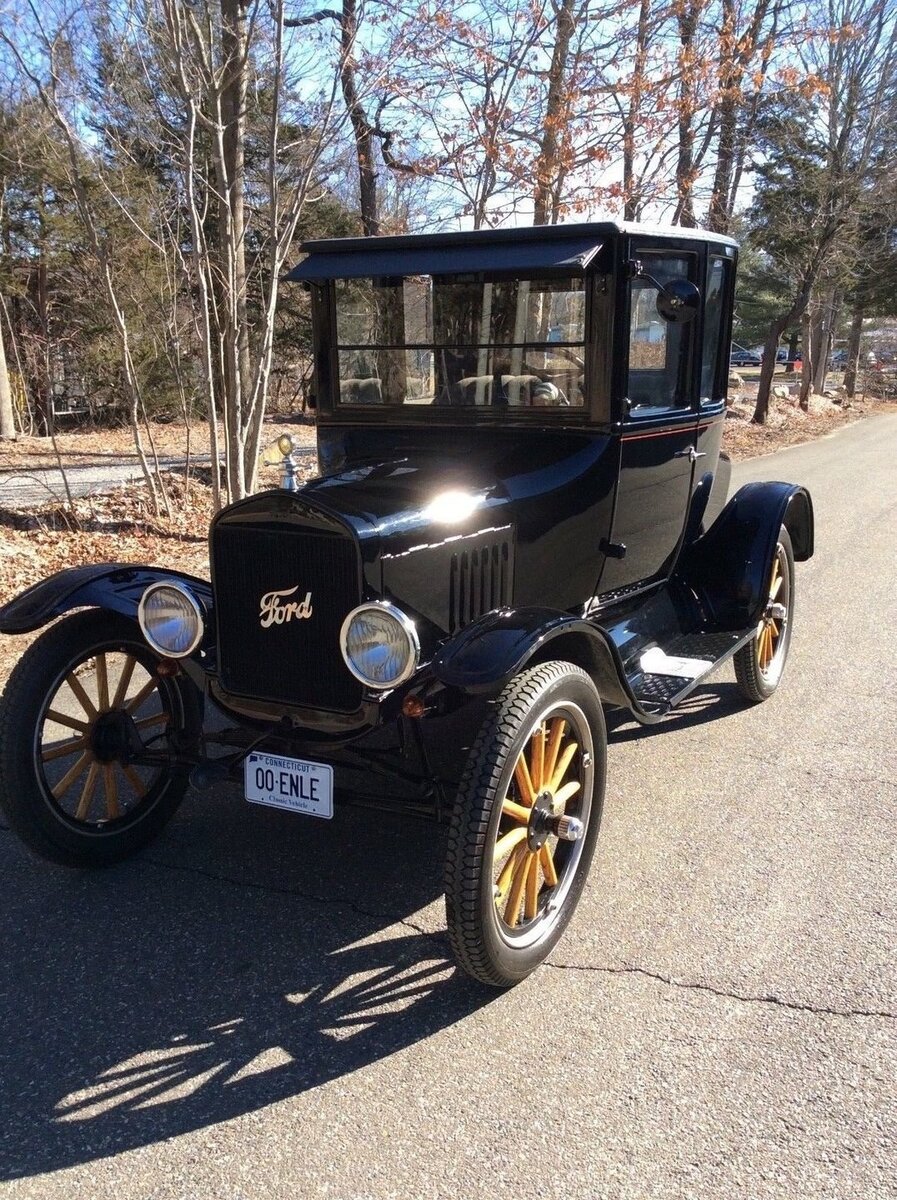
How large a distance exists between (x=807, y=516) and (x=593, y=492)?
200 centimetres

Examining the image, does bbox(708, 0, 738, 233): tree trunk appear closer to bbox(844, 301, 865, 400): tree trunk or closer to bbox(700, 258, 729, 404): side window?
bbox(700, 258, 729, 404): side window

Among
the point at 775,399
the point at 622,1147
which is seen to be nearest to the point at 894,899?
the point at 622,1147

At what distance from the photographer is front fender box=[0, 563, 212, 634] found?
3.14 metres

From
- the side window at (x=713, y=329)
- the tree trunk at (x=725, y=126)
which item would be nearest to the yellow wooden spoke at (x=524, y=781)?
the side window at (x=713, y=329)

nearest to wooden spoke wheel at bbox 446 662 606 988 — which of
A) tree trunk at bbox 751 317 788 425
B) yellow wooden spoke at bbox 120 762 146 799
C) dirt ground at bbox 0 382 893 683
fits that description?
yellow wooden spoke at bbox 120 762 146 799

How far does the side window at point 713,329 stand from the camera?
4397 mm

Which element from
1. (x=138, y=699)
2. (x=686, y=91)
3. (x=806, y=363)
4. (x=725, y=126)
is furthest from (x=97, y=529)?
(x=806, y=363)

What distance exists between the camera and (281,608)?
2957mm

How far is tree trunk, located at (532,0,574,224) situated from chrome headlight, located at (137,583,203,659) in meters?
7.26

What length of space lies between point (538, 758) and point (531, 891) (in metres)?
0.39

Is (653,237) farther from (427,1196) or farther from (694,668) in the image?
(427,1196)

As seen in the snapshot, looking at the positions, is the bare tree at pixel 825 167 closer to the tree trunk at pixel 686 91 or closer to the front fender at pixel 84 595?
the tree trunk at pixel 686 91

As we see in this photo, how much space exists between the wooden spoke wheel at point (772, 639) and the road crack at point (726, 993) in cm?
211

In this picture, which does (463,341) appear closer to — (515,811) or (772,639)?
(515,811)
